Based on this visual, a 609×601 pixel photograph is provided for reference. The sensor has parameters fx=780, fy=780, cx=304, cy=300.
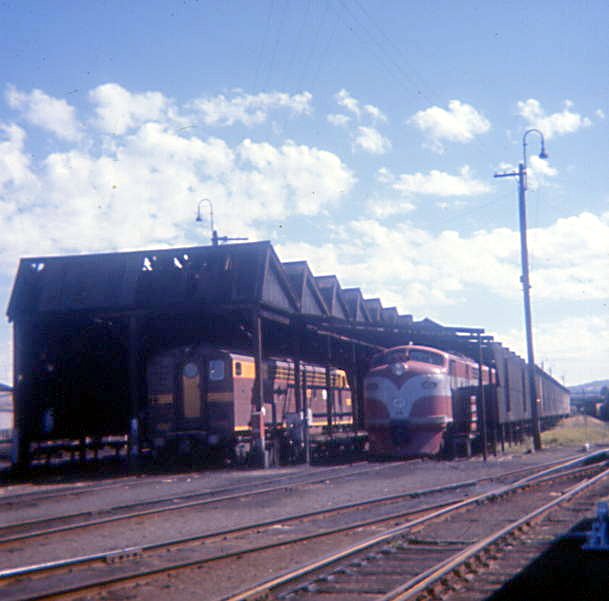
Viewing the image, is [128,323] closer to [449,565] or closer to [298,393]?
[298,393]

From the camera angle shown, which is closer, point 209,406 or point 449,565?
point 449,565

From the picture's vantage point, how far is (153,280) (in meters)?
26.8

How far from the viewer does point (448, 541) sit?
9.98m

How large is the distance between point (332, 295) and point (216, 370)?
12698 millimetres

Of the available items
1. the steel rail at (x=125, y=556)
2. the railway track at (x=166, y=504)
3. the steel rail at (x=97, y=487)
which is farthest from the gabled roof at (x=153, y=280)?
the steel rail at (x=125, y=556)

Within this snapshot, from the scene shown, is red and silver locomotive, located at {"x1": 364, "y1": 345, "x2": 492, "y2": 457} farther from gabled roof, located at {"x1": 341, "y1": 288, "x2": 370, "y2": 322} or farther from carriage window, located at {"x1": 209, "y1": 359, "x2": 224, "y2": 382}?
gabled roof, located at {"x1": 341, "y1": 288, "x2": 370, "y2": 322}

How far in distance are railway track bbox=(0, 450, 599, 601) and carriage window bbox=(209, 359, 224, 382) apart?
10992mm

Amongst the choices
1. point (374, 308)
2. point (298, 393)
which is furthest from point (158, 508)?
point (374, 308)

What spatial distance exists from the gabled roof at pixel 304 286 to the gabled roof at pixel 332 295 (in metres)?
3.39

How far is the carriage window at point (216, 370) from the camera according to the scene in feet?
80.1

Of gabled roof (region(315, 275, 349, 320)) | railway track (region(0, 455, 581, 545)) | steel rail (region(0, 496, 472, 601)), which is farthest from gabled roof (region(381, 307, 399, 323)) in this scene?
steel rail (region(0, 496, 472, 601))

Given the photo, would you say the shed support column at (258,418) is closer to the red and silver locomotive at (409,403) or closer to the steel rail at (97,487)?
the steel rail at (97,487)

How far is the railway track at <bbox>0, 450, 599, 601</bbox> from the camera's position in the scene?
809 centimetres

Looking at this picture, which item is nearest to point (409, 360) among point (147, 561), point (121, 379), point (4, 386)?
point (121, 379)
